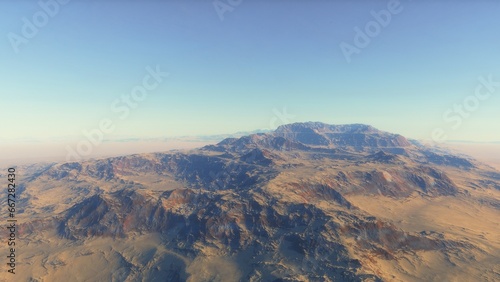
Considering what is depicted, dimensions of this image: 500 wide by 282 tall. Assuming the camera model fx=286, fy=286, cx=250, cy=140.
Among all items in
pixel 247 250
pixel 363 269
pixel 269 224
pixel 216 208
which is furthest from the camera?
pixel 216 208

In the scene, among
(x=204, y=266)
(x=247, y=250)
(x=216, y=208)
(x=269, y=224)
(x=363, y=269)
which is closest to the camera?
(x=363, y=269)

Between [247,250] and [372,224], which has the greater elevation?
[372,224]

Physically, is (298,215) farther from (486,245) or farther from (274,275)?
(486,245)

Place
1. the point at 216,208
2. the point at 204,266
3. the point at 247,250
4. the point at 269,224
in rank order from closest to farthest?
1. the point at 204,266
2. the point at 247,250
3. the point at 269,224
4. the point at 216,208

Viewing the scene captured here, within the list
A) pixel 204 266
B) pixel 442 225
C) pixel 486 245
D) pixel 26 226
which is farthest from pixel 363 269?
pixel 26 226

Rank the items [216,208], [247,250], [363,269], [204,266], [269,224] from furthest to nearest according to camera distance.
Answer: [216,208]
[269,224]
[247,250]
[204,266]
[363,269]

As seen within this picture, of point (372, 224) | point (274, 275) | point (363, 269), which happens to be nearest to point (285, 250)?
point (274, 275)

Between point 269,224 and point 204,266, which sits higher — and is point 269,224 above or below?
above

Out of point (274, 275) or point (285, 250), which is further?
point (285, 250)

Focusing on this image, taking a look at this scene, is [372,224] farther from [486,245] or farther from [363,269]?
[486,245]
